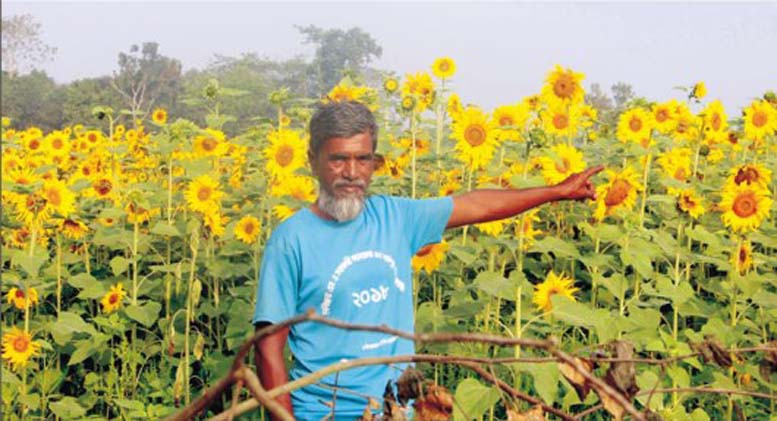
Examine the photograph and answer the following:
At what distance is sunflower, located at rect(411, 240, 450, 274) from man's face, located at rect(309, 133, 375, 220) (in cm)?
110

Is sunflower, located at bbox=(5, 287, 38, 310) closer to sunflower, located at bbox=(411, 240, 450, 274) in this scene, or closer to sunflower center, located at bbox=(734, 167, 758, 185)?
sunflower, located at bbox=(411, 240, 450, 274)

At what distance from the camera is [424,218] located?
253 cm

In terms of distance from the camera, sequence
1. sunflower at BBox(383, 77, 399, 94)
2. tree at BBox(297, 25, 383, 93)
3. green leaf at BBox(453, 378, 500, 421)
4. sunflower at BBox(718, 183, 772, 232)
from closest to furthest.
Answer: green leaf at BBox(453, 378, 500, 421)
sunflower at BBox(718, 183, 772, 232)
sunflower at BBox(383, 77, 399, 94)
tree at BBox(297, 25, 383, 93)

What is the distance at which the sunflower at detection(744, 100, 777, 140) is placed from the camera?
492cm

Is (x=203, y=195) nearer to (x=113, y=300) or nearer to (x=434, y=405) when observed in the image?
(x=113, y=300)

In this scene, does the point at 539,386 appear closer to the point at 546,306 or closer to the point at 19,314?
the point at 546,306

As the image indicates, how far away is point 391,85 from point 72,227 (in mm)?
1567

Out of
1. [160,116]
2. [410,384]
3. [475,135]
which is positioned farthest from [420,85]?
[410,384]

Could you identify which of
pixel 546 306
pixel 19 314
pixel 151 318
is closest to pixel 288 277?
pixel 546 306

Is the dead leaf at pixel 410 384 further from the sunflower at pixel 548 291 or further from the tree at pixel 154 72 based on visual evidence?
the tree at pixel 154 72

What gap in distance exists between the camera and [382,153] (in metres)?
3.96

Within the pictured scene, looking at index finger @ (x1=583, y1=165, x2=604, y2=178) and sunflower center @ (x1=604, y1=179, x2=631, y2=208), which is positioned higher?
index finger @ (x1=583, y1=165, x2=604, y2=178)

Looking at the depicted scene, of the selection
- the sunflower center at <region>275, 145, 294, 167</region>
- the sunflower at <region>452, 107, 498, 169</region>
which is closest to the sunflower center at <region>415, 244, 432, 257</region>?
the sunflower at <region>452, 107, 498, 169</region>

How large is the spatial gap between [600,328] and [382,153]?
4.85 feet
